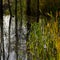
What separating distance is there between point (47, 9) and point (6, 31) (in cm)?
46

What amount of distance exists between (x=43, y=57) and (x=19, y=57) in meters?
0.24

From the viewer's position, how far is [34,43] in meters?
1.75

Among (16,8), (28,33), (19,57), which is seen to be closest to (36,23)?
(28,33)

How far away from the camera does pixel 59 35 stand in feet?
5.70

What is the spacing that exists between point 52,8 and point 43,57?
49 centimetres

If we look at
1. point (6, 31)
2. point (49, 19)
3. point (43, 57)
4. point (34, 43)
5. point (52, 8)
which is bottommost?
point (43, 57)

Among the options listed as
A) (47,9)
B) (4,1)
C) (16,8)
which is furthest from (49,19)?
(4,1)

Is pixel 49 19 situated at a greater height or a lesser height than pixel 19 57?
greater

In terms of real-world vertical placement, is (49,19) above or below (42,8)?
below

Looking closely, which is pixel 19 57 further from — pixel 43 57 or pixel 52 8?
pixel 52 8

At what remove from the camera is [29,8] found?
174 cm

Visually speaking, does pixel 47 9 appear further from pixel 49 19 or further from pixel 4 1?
pixel 4 1

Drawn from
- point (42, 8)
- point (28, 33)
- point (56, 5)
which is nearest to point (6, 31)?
point (28, 33)

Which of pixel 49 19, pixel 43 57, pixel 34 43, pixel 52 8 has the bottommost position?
pixel 43 57
